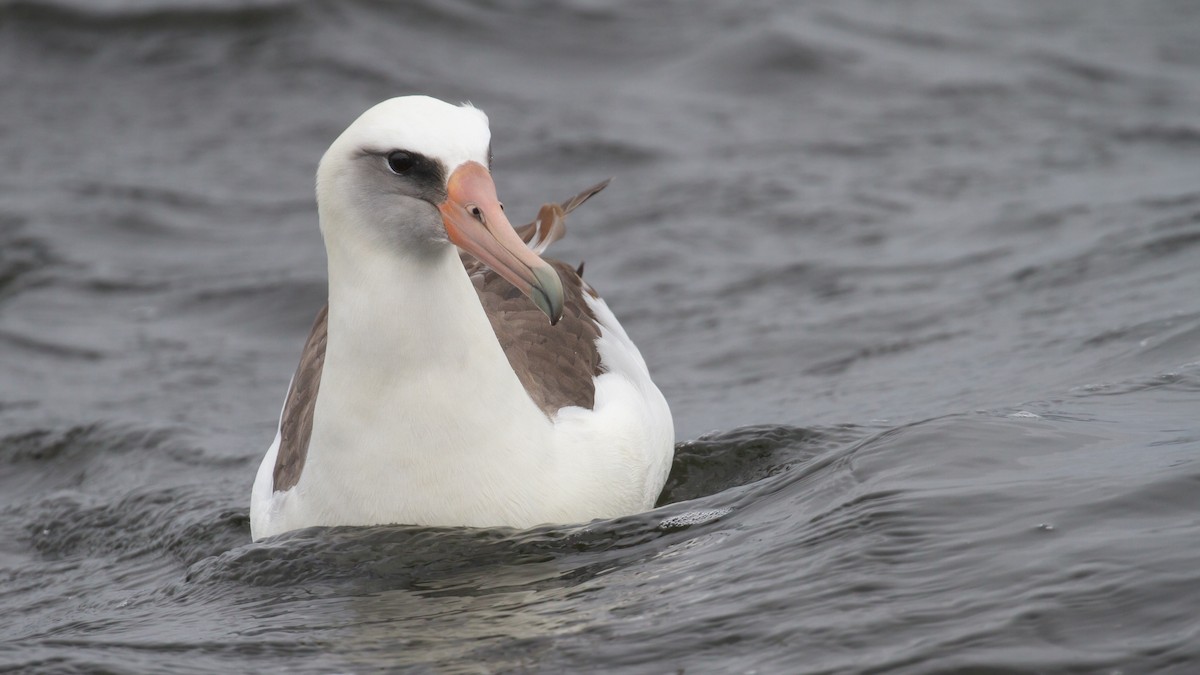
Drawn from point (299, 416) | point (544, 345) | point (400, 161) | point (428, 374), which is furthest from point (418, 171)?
point (299, 416)

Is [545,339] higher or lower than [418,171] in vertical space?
lower

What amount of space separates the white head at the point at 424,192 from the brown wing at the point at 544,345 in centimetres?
107

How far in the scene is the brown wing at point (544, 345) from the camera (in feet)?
22.4

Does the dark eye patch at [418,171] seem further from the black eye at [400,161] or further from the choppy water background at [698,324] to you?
the choppy water background at [698,324]

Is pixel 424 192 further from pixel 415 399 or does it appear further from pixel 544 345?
pixel 544 345

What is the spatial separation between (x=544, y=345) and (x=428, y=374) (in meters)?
1.16

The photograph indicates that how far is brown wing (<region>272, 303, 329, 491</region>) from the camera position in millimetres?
6746

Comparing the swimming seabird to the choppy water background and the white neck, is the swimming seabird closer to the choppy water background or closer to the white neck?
the white neck

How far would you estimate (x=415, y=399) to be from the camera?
603 cm

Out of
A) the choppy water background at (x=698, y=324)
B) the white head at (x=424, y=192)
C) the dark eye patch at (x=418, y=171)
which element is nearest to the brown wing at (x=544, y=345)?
the choppy water background at (x=698, y=324)

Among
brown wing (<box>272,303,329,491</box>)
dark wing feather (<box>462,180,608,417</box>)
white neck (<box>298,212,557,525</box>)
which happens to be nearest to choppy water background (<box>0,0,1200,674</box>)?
white neck (<box>298,212,557,525</box>)

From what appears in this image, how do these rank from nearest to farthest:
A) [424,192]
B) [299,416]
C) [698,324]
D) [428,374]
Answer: [424,192]
[428,374]
[299,416]
[698,324]

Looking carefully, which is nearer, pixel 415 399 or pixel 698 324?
Result: pixel 415 399

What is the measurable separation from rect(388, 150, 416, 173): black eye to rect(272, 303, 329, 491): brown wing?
3.43ft
